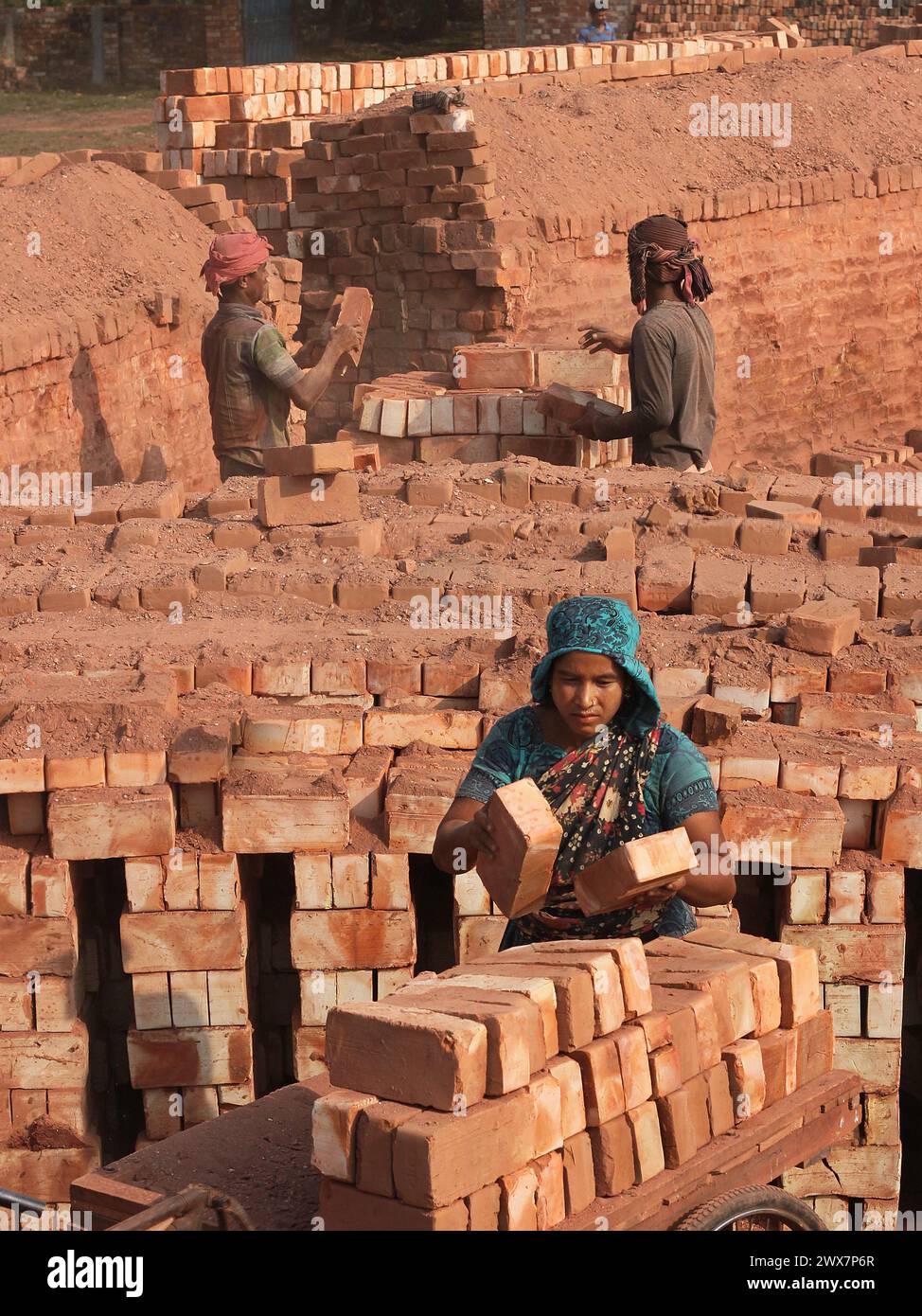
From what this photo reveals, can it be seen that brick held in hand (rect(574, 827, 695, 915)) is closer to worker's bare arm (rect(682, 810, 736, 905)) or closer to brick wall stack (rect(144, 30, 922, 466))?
worker's bare arm (rect(682, 810, 736, 905))

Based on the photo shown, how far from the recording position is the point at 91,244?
1407 centimetres

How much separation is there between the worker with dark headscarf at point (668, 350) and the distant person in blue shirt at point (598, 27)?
63.8 feet

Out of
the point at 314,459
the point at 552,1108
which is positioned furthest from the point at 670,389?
the point at 552,1108

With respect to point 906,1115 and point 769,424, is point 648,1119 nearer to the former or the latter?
point 906,1115

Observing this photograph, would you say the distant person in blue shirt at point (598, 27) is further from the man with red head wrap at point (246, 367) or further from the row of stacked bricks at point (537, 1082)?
the row of stacked bricks at point (537, 1082)

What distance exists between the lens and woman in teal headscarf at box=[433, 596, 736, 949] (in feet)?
14.7

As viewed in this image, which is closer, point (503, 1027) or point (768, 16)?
point (503, 1027)

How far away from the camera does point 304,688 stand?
22.0ft

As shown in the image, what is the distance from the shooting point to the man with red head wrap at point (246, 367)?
378 inches

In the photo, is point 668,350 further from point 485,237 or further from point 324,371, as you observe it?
point 485,237

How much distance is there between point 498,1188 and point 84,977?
8.90ft

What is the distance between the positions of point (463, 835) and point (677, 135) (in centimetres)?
1498
